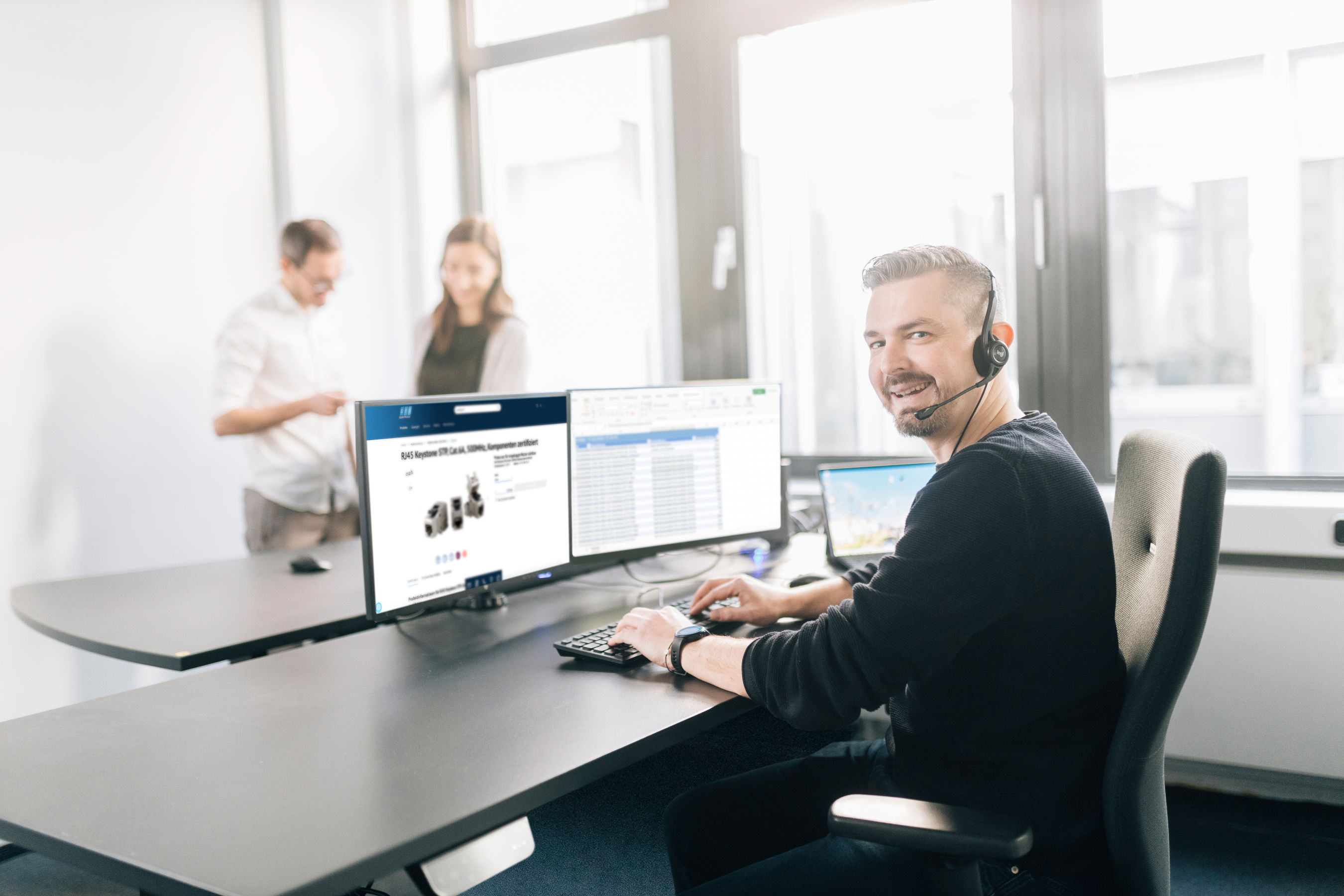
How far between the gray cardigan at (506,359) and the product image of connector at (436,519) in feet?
4.23

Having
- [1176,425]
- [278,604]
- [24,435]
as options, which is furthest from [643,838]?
[24,435]

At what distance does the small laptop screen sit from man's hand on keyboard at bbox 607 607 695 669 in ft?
2.51

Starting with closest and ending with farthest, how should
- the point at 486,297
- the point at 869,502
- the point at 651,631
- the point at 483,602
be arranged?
1. the point at 651,631
2. the point at 483,602
3. the point at 869,502
4. the point at 486,297

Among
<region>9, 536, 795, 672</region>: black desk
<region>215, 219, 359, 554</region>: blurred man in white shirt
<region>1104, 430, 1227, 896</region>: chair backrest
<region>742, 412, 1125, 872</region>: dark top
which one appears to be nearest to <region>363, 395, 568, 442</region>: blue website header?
<region>9, 536, 795, 672</region>: black desk

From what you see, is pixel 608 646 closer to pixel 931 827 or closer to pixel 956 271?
pixel 931 827

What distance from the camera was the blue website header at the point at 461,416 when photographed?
1.52 meters

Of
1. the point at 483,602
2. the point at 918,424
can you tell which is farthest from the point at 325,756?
the point at 918,424

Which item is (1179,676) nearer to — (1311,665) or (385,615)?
(385,615)

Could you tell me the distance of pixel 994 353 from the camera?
1.33m

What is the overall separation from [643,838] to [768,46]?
250 centimetres

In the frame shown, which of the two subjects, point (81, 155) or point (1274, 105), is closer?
point (1274, 105)

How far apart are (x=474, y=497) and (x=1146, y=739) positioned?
110cm

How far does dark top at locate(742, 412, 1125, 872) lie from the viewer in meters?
1.12

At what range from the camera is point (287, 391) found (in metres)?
2.90
